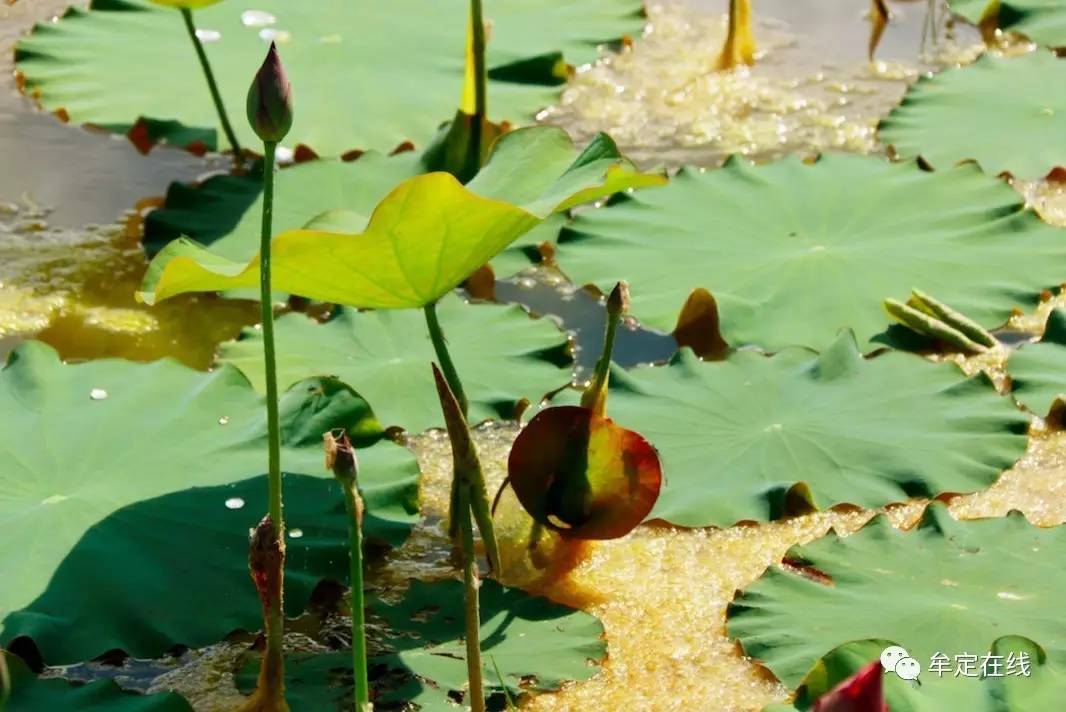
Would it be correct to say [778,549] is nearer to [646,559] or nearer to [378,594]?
[646,559]

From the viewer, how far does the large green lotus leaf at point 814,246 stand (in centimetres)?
209

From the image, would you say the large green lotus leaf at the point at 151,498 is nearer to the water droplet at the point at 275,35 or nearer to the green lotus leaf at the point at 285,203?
the green lotus leaf at the point at 285,203

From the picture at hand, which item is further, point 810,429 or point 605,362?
point 810,429

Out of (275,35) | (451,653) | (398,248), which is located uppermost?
(398,248)

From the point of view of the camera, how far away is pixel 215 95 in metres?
2.48

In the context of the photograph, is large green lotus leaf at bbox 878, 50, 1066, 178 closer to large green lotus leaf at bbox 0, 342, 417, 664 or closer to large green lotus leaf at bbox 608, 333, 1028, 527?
large green lotus leaf at bbox 608, 333, 1028, 527

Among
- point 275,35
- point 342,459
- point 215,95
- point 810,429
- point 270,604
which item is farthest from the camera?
point 275,35

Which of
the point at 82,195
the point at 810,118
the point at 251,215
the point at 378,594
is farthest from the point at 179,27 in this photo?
the point at 378,594

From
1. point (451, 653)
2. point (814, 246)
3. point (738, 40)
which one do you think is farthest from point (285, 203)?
point (738, 40)

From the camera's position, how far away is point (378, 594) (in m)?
1.63

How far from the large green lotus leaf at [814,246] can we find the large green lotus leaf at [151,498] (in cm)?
60

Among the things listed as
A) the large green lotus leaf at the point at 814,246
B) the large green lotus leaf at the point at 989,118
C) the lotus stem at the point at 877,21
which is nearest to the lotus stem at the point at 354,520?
the large green lotus leaf at the point at 814,246

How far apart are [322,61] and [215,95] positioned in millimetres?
297

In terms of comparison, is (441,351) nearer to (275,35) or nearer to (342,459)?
(342,459)
